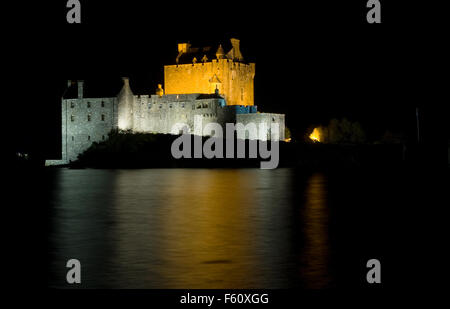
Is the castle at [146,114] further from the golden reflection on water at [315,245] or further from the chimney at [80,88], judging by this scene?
the golden reflection on water at [315,245]

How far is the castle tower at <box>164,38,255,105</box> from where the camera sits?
74438 mm

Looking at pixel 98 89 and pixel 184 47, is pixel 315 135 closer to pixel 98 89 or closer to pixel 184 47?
pixel 184 47

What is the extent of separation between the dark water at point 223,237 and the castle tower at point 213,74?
4214cm

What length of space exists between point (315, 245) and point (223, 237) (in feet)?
8.16

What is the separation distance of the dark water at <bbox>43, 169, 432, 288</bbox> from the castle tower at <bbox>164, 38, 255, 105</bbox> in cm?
4214

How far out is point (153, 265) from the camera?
13977 millimetres

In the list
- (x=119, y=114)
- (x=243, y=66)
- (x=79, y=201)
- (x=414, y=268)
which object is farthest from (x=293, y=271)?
(x=243, y=66)

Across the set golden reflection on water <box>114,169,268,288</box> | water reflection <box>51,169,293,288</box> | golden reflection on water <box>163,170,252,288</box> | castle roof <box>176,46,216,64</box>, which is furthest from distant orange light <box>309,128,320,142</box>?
golden reflection on water <box>114,169,268,288</box>

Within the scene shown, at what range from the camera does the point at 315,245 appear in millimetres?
16328

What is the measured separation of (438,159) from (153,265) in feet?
182

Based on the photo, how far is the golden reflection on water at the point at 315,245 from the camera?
41.7 ft

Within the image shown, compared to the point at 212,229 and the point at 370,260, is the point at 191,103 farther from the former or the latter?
the point at 370,260

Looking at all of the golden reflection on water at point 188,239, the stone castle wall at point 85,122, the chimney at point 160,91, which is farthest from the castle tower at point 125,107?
the golden reflection on water at point 188,239
